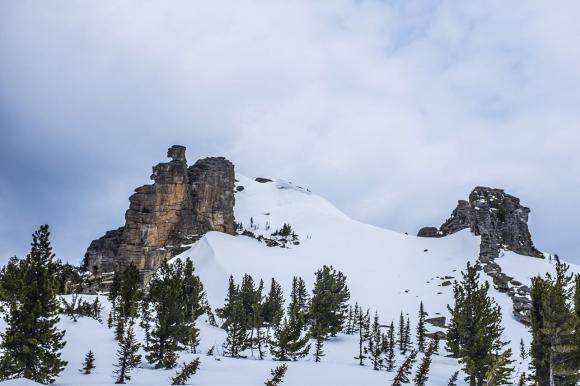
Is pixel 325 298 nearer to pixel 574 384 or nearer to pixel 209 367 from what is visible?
pixel 209 367

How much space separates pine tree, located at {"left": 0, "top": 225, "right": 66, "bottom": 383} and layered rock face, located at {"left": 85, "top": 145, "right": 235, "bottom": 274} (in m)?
85.2

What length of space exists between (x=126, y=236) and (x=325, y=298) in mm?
69018

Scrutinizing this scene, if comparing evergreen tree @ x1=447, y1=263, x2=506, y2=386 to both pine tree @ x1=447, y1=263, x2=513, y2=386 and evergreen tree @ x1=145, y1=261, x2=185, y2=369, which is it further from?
evergreen tree @ x1=145, y1=261, x2=185, y2=369

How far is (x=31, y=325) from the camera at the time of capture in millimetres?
27406

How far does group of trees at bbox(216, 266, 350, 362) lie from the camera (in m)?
53.1

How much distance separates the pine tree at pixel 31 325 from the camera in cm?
2689

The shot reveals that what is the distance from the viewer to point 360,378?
43281mm

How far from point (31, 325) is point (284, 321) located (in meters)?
40.2

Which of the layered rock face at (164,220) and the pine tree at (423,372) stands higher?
the layered rock face at (164,220)

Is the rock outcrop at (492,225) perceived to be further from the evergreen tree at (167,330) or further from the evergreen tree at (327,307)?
the evergreen tree at (167,330)

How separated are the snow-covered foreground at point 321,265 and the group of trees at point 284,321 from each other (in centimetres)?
245

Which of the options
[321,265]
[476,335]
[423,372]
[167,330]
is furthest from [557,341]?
[321,265]

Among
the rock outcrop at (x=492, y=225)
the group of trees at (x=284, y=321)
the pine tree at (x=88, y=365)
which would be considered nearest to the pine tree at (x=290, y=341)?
the group of trees at (x=284, y=321)

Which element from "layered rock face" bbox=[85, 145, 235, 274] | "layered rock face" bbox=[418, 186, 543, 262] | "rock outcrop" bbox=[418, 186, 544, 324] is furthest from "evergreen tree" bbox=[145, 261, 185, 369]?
"layered rock face" bbox=[418, 186, 543, 262]
